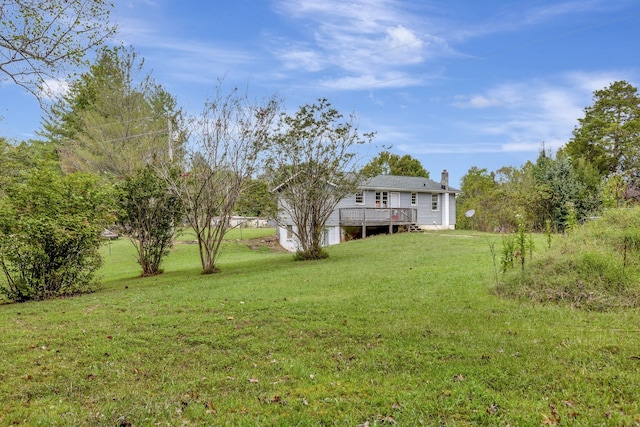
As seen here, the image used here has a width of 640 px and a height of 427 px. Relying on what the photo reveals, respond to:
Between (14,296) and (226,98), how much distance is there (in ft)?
25.6

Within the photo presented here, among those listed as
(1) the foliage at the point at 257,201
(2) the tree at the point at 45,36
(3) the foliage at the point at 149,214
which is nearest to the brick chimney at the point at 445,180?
(1) the foliage at the point at 257,201

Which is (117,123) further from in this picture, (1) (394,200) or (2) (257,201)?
(1) (394,200)

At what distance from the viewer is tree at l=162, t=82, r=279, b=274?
39.4 feet

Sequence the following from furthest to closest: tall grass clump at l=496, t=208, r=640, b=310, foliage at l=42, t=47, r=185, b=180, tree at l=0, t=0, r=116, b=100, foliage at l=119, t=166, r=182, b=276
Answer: foliage at l=42, t=47, r=185, b=180
foliage at l=119, t=166, r=182, b=276
tall grass clump at l=496, t=208, r=640, b=310
tree at l=0, t=0, r=116, b=100

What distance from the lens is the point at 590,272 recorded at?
609 cm

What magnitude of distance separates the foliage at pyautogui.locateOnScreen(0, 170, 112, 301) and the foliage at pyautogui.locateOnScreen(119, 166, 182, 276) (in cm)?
278

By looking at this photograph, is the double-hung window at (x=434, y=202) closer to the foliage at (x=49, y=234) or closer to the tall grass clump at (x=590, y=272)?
the tall grass clump at (x=590, y=272)

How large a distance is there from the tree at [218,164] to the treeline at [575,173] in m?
12.9

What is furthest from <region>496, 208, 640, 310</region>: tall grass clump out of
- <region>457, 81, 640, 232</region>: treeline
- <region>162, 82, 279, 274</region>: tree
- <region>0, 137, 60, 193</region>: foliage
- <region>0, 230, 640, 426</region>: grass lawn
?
<region>457, 81, 640, 232</region>: treeline

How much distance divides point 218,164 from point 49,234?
494 centimetres

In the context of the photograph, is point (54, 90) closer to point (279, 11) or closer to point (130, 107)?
point (279, 11)

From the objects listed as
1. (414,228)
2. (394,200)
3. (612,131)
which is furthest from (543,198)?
(612,131)

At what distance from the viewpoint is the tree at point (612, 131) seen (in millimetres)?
30453

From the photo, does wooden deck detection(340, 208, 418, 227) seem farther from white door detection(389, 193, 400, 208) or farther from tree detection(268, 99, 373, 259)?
tree detection(268, 99, 373, 259)
